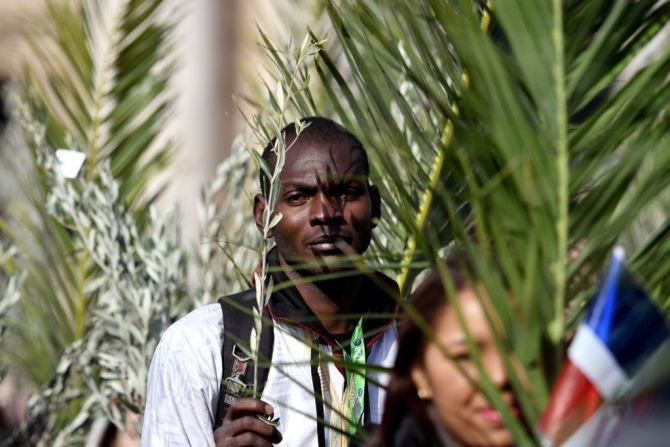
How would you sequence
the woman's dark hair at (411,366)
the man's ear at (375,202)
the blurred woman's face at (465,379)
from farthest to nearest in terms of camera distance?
1. the man's ear at (375,202)
2. the woman's dark hair at (411,366)
3. the blurred woman's face at (465,379)

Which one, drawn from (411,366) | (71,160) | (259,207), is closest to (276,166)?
(259,207)

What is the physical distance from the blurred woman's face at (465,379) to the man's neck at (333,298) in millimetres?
1087

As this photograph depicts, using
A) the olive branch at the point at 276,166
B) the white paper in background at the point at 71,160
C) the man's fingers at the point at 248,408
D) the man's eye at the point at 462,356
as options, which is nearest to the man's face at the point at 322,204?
the olive branch at the point at 276,166

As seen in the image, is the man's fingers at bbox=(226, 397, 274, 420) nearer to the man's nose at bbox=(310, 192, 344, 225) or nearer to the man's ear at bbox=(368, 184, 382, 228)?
the man's nose at bbox=(310, 192, 344, 225)

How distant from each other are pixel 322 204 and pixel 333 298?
21 centimetres

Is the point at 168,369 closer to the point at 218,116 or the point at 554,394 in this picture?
the point at 554,394

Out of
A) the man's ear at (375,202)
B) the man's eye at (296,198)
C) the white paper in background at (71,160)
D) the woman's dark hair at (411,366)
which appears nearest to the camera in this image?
the woman's dark hair at (411,366)

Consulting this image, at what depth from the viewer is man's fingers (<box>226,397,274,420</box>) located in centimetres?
264

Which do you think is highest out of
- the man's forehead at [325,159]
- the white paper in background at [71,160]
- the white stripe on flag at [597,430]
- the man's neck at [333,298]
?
the white paper in background at [71,160]

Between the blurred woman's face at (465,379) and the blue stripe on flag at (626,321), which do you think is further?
the blurred woman's face at (465,379)

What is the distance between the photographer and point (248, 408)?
265 centimetres

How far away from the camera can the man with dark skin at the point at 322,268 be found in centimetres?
300

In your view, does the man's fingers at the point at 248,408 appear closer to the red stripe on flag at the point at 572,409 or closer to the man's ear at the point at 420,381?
the man's ear at the point at 420,381

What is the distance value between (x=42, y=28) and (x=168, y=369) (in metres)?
2.81
